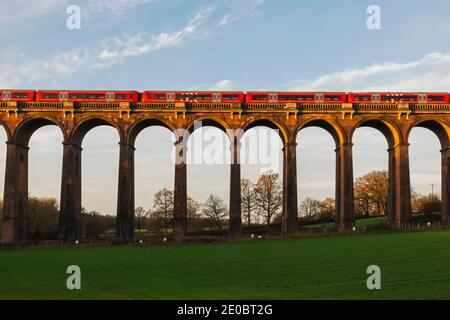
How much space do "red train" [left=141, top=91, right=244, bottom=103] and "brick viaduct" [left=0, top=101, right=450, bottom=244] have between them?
0.69m

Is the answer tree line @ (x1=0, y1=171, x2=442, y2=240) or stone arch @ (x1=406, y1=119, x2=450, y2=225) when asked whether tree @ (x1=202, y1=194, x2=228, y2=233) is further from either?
stone arch @ (x1=406, y1=119, x2=450, y2=225)

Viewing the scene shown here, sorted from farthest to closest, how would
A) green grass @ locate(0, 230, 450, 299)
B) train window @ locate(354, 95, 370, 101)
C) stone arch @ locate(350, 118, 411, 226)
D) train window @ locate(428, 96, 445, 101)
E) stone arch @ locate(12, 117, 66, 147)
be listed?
train window @ locate(354, 95, 370, 101)
train window @ locate(428, 96, 445, 101)
stone arch @ locate(12, 117, 66, 147)
stone arch @ locate(350, 118, 411, 226)
green grass @ locate(0, 230, 450, 299)

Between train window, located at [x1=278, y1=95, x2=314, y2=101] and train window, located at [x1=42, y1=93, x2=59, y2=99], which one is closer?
train window, located at [x1=42, y1=93, x2=59, y2=99]

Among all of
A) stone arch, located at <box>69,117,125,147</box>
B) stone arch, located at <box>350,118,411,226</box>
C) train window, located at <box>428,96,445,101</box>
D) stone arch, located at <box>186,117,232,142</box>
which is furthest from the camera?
train window, located at <box>428,96,445,101</box>

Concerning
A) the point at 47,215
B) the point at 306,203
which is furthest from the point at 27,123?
the point at 306,203

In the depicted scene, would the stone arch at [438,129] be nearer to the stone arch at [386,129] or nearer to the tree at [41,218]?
the stone arch at [386,129]

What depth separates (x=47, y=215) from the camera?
8844cm

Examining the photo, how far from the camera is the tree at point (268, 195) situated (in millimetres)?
84750

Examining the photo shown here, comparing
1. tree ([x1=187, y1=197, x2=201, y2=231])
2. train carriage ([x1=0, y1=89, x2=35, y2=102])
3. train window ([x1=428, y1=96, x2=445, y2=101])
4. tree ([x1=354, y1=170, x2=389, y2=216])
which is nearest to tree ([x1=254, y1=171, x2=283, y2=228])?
tree ([x1=187, y1=197, x2=201, y2=231])

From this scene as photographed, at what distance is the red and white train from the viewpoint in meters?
57.0

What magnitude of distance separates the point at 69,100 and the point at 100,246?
59.0ft

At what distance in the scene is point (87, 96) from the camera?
57.1 meters

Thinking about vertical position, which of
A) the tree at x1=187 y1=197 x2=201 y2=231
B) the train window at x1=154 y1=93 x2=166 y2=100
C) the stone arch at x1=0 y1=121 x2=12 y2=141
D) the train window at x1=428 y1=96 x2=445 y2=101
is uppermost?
the train window at x1=154 y1=93 x2=166 y2=100

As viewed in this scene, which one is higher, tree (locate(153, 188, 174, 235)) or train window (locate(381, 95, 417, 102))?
train window (locate(381, 95, 417, 102))
